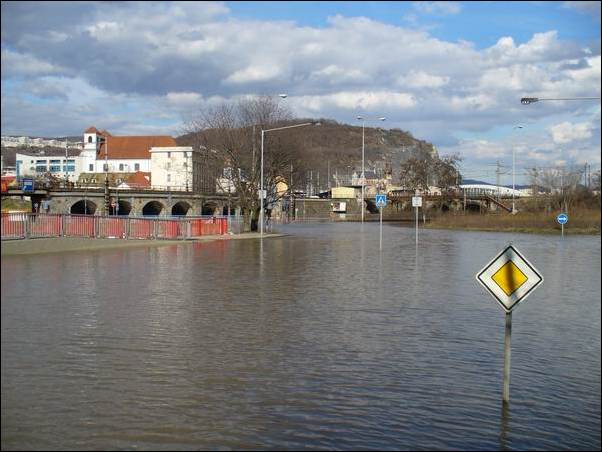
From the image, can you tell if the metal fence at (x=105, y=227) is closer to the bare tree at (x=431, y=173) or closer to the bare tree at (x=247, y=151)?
the bare tree at (x=247, y=151)

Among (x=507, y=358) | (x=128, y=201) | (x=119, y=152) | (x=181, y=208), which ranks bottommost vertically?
(x=181, y=208)

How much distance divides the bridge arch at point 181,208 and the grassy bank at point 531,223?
4139 cm

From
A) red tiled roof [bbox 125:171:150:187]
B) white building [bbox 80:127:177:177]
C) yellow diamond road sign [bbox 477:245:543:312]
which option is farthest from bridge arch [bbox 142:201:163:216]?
yellow diamond road sign [bbox 477:245:543:312]

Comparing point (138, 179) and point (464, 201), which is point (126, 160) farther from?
point (464, 201)

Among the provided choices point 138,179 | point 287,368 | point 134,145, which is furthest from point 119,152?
point 287,368

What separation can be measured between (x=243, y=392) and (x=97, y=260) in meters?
18.5

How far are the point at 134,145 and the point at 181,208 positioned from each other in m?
52.5

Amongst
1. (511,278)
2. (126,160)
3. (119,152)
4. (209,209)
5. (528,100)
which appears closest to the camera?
(511,278)

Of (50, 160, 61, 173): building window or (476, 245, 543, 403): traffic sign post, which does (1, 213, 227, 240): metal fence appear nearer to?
(476, 245, 543, 403): traffic sign post

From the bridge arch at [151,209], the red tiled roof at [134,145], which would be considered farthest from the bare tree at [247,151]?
the red tiled roof at [134,145]

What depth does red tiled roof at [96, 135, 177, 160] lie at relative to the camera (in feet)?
509

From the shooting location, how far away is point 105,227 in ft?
117

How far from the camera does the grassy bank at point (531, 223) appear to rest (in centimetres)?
5116

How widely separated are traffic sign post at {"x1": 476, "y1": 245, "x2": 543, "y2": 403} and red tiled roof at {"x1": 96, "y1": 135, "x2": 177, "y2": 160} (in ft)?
498
